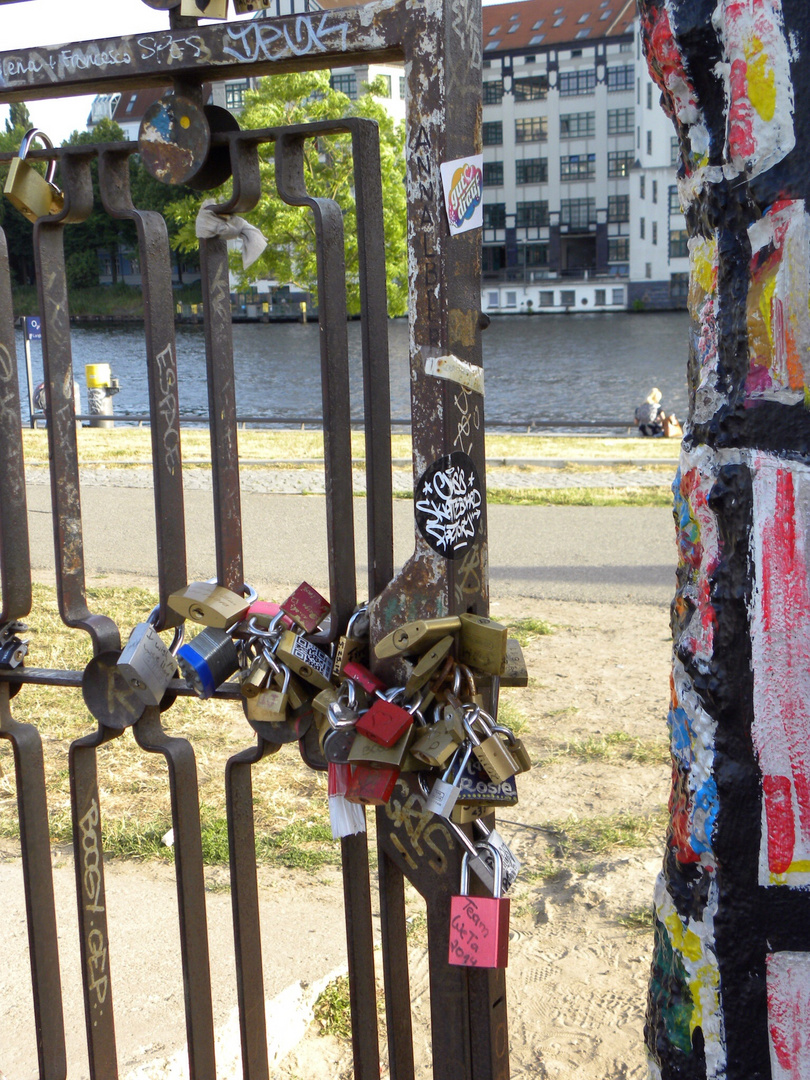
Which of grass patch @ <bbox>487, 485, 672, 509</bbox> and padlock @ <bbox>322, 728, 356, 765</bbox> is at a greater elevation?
padlock @ <bbox>322, 728, 356, 765</bbox>

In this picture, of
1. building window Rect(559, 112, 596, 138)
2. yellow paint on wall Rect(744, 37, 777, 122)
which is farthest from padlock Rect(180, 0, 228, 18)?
building window Rect(559, 112, 596, 138)

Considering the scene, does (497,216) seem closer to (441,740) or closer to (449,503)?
(449,503)

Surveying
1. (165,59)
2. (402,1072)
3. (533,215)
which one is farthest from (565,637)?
(533,215)

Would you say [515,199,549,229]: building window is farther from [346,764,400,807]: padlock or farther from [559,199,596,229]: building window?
[346,764,400,807]: padlock

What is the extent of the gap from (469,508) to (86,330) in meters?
61.2

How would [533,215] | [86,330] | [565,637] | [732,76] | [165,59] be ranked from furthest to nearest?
[533,215] → [86,330] → [565,637] → [165,59] → [732,76]

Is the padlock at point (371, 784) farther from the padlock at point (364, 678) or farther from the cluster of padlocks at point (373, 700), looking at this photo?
the padlock at point (364, 678)

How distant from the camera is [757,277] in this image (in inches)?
43.5

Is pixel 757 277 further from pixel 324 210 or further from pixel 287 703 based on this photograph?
pixel 287 703

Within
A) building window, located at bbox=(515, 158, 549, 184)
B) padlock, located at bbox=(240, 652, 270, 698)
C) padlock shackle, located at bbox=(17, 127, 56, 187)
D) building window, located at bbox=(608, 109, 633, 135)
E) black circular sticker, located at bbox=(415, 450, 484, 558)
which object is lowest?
padlock, located at bbox=(240, 652, 270, 698)

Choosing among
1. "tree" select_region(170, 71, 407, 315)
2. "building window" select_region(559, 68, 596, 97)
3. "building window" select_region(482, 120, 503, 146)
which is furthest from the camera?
"building window" select_region(482, 120, 503, 146)

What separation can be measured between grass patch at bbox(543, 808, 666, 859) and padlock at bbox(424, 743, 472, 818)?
81.0 inches

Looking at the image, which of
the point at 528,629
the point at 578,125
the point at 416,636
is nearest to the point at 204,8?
the point at 416,636

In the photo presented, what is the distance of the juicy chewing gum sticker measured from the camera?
1.41 metres
